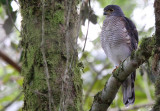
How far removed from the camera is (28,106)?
260 cm

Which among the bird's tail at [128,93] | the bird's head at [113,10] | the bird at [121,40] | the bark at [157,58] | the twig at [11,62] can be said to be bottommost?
the bark at [157,58]

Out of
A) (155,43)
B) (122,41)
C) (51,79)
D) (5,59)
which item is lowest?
(155,43)

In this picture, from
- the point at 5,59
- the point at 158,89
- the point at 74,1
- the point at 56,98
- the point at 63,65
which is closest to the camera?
the point at 158,89

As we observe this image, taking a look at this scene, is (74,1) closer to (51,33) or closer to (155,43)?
(51,33)

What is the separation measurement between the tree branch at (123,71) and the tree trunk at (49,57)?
29 cm

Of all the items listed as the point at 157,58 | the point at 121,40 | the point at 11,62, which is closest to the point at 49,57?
the point at 157,58

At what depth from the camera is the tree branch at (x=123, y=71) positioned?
2020 millimetres

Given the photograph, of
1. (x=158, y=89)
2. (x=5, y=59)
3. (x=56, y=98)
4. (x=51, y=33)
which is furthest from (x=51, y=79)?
(x=5, y=59)

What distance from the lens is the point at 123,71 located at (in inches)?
89.7

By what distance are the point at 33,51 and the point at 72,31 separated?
1.48ft

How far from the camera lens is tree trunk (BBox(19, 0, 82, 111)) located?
2.57 metres

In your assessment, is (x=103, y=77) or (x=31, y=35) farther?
(x=103, y=77)

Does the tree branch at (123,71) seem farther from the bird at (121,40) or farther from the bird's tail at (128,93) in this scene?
the bird at (121,40)

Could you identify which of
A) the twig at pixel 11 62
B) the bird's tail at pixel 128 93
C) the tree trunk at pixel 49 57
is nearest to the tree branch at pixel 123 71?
the tree trunk at pixel 49 57
